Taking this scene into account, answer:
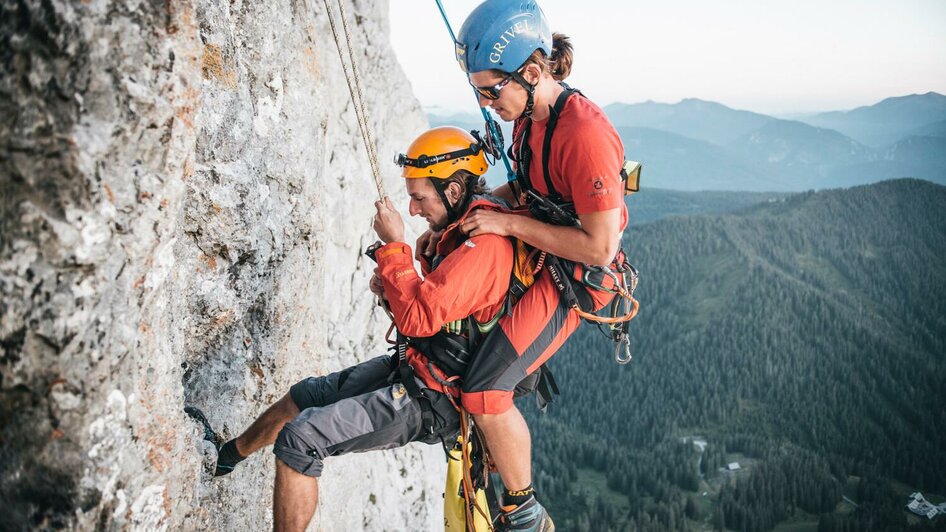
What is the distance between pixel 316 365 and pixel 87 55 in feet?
20.0

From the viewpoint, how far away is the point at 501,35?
4.93 meters

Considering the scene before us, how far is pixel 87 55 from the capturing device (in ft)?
9.03

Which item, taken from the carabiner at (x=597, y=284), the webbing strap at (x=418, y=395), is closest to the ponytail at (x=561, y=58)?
the carabiner at (x=597, y=284)

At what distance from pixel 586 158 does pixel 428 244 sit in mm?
1630

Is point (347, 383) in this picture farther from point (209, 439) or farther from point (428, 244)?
point (428, 244)

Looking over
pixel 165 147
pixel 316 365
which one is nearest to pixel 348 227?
pixel 316 365

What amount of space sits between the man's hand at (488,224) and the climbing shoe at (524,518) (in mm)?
2306

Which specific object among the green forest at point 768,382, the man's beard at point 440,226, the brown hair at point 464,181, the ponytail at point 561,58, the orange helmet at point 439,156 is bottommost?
the green forest at point 768,382

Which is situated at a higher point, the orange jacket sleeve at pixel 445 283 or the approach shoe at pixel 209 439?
the orange jacket sleeve at pixel 445 283

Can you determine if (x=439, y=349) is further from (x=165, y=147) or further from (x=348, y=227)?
(x=348, y=227)

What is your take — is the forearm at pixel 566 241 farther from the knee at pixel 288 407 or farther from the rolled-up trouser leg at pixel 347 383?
the knee at pixel 288 407

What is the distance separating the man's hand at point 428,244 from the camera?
17.5 ft

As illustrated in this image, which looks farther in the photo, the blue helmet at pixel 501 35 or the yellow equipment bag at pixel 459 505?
the yellow equipment bag at pixel 459 505

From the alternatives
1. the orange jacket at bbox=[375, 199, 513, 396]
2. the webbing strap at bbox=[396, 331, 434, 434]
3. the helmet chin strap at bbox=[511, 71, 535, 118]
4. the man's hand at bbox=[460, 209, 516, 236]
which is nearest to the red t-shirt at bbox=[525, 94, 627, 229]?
the helmet chin strap at bbox=[511, 71, 535, 118]
